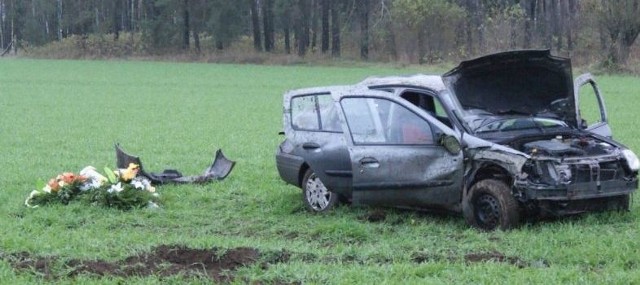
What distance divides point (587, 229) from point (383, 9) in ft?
191

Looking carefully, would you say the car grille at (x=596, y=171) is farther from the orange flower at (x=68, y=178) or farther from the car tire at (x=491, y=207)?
the orange flower at (x=68, y=178)

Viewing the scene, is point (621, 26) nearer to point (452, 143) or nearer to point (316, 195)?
point (316, 195)

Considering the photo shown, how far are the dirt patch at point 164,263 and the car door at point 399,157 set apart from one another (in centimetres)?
218

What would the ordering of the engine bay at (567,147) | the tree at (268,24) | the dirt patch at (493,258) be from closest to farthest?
the dirt patch at (493,258)
the engine bay at (567,147)
the tree at (268,24)

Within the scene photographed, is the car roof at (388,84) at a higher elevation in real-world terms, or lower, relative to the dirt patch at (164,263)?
higher

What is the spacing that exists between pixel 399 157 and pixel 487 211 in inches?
41.2

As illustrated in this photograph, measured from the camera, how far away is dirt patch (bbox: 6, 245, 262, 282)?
275 inches

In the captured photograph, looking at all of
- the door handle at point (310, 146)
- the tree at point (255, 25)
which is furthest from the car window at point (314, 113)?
the tree at point (255, 25)

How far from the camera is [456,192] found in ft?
29.8

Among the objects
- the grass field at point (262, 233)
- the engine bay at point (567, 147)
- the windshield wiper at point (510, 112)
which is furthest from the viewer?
the windshield wiper at point (510, 112)

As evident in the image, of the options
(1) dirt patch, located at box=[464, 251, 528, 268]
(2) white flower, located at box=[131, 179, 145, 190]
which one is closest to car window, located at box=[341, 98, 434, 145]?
(1) dirt patch, located at box=[464, 251, 528, 268]

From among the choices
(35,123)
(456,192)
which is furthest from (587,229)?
(35,123)

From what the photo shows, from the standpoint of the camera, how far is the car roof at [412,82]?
9680 millimetres

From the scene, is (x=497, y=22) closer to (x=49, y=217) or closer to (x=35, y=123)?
(x=35, y=123)
